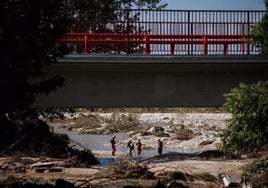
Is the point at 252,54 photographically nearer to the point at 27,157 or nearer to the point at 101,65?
the point at 101,65

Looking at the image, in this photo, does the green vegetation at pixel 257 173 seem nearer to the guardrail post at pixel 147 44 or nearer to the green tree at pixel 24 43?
the green tree at pixel 24 43

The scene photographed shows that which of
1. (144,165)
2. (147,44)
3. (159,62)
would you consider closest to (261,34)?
(144,165)

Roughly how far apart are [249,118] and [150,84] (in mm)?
13448

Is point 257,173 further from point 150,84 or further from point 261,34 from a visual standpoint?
point 150,84

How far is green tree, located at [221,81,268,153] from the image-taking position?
47.9 feet

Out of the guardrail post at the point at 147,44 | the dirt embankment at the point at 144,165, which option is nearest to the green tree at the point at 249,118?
the dirt embankment at the point at 144,165

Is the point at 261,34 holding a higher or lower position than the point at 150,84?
higher

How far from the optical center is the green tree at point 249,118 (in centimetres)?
1459

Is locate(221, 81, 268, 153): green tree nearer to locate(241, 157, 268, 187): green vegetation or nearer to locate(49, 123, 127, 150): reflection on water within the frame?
locate(241, 157, 268, 187): green vegetation

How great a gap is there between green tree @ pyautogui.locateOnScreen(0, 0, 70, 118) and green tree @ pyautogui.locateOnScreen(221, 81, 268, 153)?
14.5ft

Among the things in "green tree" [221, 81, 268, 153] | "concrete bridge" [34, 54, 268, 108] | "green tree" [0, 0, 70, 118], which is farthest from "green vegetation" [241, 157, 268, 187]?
"concrete bridge" [34, 54, 268, 108]

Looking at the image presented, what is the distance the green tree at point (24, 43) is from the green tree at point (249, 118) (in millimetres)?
4434

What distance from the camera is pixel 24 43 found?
13180 millimetres

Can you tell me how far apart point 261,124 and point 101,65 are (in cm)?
1288
